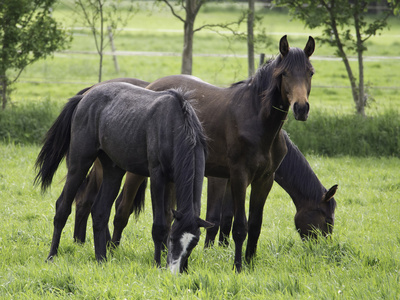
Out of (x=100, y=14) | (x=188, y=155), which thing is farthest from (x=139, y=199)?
(x=100, y=14)

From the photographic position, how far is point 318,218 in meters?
6.01

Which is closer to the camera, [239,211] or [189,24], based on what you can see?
[239,211]

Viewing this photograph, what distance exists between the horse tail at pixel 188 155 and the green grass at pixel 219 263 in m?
0.69

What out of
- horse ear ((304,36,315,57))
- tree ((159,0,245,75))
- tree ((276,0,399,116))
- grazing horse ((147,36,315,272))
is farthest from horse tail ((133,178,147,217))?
tree ((276,0,399,116))

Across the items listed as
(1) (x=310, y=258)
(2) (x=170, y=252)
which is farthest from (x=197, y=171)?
(1) (x=310, y=258)

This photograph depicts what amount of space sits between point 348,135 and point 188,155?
7.15m

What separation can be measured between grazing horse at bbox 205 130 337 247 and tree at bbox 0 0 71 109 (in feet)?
23.1

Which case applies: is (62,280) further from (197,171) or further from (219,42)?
(219,42)

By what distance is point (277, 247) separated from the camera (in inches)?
220

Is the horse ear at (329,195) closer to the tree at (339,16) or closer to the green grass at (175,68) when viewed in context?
the tree at (339,16)

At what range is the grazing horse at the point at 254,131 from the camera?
490 cm

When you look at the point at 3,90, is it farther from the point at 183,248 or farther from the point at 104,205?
the point at 183,248

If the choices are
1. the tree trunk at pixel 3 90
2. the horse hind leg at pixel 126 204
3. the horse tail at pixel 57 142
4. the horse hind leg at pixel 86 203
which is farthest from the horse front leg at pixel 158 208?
the tree trunk at pixel 3 90

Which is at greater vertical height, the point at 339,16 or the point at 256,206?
the point at 339,16
